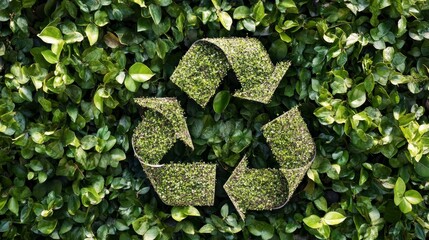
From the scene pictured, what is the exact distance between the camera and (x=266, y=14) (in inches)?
73.9

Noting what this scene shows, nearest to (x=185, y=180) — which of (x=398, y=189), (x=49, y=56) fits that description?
(x=49, y=56)

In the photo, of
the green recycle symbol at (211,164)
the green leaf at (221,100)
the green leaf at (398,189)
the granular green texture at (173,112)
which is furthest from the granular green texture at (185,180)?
the green leaf at (398,189)

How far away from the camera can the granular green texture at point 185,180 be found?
6.45 ft

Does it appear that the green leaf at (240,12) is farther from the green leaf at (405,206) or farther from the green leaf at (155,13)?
the green leaf at (405,206)

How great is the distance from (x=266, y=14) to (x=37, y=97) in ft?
2.85

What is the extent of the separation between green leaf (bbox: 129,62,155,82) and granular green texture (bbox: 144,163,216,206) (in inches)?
12.9

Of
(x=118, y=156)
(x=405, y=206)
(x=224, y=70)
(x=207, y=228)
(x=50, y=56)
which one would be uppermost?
(x=50, y=56)

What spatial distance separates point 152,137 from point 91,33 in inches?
16.8

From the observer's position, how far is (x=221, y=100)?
195cm

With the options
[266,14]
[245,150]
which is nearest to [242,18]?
[266,14]

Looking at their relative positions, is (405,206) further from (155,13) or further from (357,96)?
(155,13)

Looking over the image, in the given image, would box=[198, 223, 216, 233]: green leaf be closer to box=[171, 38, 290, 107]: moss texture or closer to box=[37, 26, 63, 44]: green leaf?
box=[171, 38, 290, 107]: moss texture

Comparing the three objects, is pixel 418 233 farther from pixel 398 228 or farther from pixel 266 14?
pixel 266 14

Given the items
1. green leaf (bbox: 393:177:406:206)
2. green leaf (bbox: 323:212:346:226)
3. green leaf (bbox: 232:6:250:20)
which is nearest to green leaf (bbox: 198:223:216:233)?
green leaf (bbox: 323:212:346:226)
